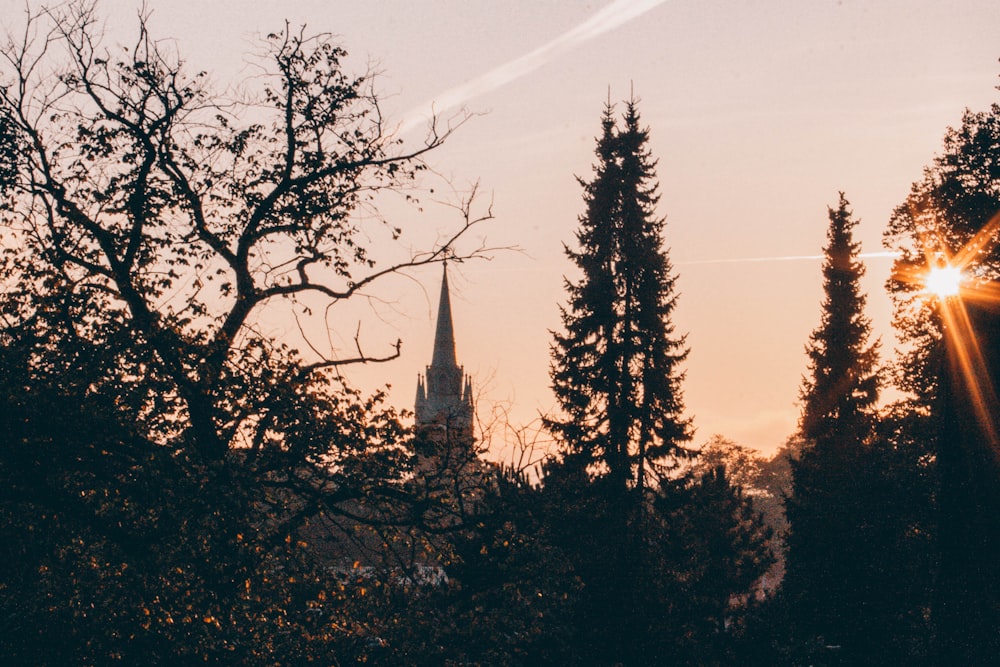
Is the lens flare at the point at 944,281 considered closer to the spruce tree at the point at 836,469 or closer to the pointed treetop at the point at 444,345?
the spruce tree at the point at 836,469

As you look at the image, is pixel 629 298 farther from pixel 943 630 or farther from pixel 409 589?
pixel 409 589

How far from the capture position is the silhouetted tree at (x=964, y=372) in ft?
77.6

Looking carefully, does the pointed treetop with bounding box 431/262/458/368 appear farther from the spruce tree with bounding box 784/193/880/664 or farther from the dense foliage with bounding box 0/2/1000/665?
the dense foliage with bounding box 0/2/1000/665

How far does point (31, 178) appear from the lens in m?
13.7

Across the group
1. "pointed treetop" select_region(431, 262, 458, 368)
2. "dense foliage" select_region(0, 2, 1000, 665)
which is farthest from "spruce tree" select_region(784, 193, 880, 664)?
"pointed treetop" select_region(431, 262, 458, 368)

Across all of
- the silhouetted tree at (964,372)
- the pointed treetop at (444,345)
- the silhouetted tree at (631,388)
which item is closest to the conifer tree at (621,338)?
the silhouetted tree at (631,388)

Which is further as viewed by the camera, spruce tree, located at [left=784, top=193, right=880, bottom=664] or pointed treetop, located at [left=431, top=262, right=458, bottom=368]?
pointed treetop, located at [left=431, top=262, right=458, bottom=368]

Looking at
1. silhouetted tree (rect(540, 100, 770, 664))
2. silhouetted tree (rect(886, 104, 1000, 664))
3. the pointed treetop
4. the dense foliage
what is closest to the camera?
the dense foliage

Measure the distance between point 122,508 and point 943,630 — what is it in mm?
21129

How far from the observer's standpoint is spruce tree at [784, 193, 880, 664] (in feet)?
86.9

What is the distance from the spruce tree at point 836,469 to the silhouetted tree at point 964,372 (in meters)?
2.45

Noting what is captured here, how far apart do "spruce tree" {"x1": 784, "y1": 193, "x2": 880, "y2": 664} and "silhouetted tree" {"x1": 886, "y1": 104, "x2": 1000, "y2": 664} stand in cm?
245

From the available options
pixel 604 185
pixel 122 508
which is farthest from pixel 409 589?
pixel 604 185

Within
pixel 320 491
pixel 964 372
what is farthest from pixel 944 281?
pixel 320 491
